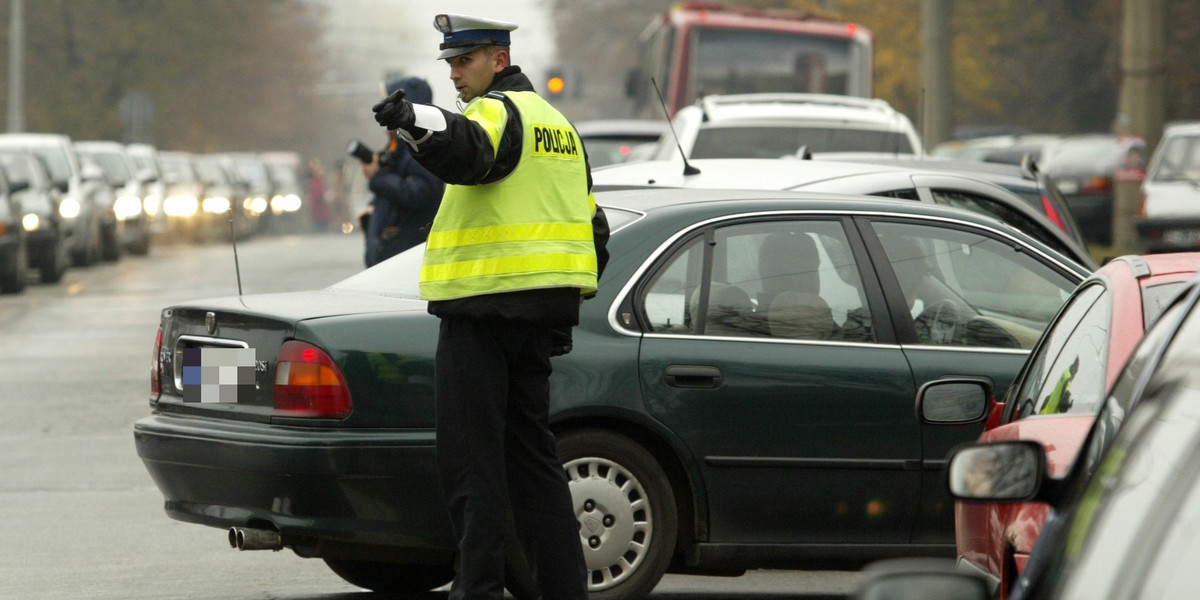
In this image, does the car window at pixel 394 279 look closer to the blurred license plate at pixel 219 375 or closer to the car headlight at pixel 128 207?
the blurred license plate at pixel 219 375

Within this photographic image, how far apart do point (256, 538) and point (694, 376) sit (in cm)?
134

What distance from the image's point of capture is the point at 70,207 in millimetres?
26859

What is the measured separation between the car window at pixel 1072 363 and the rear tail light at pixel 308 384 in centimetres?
202

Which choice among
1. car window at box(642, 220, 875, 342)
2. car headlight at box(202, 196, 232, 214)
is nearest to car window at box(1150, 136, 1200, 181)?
car window at box(642, 220, 875, 342)

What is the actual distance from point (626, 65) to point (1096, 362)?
7817cm

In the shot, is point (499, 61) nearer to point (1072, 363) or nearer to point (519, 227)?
point (519, 227)

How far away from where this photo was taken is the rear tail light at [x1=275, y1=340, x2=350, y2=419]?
598 centimetres

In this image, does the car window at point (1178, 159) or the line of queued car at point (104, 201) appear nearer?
the car window at point (1178, 159)

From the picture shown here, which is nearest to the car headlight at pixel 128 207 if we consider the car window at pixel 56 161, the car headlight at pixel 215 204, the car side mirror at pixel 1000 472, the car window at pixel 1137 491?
the car window at pixel 56 161

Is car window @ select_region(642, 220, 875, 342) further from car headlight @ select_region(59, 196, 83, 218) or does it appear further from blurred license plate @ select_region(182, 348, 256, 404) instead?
car headlight @ select_region(59, 196, 83, 218)

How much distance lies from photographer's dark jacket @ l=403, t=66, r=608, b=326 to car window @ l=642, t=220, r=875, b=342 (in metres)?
0.67

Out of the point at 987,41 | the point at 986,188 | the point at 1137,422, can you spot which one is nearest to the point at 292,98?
the point at 987,41

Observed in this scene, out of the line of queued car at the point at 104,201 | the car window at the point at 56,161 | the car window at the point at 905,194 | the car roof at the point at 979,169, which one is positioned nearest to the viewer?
the car window at the point at 905,194

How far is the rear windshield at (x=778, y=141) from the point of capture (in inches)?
511
